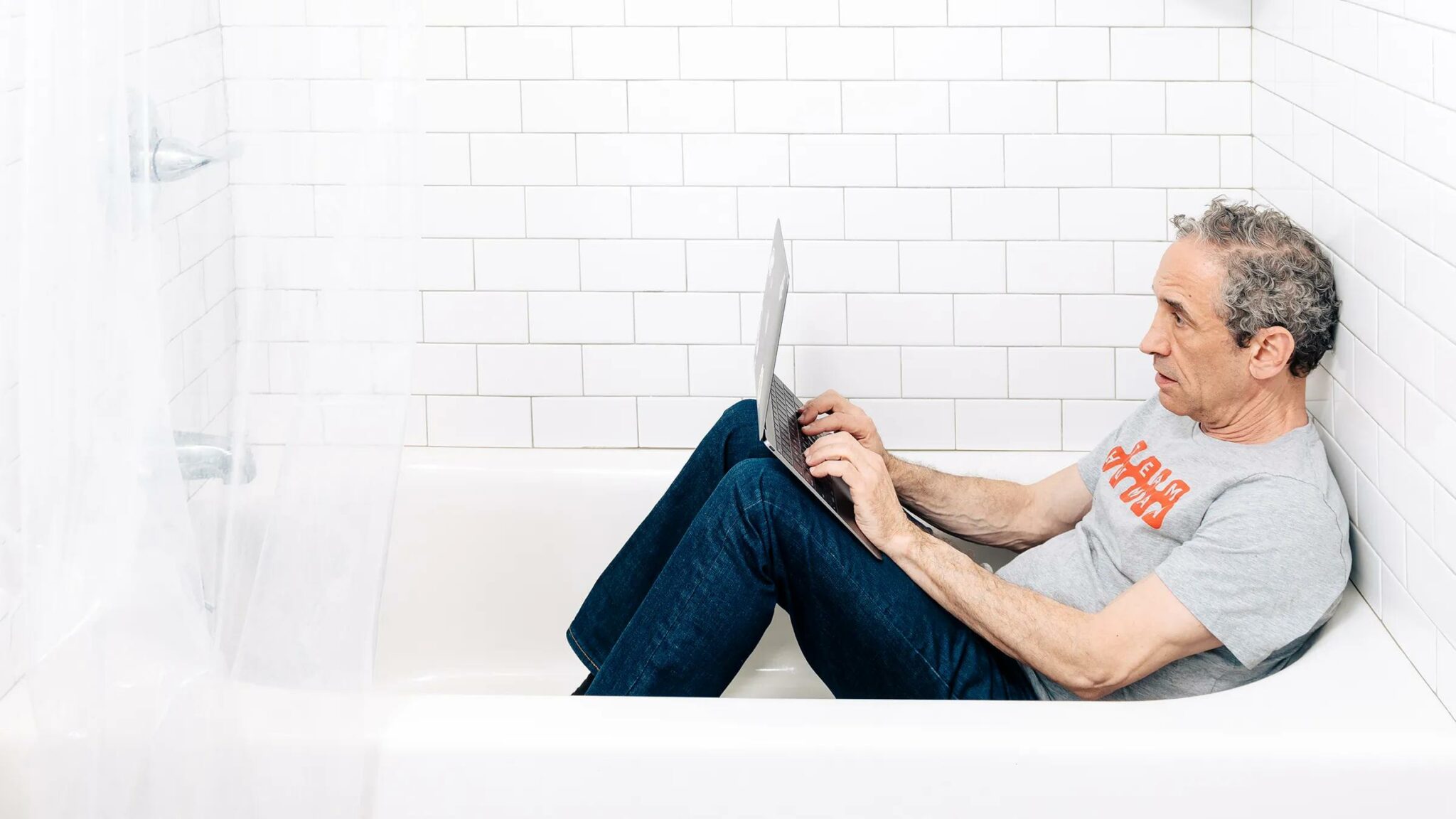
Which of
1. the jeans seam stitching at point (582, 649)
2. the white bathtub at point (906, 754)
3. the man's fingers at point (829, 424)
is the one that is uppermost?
the man's fingers at point (829, 424)

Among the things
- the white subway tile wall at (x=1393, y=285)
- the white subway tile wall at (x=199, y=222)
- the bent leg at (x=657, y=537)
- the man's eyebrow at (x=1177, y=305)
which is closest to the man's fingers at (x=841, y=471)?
the bent leg at (x=657, y=537)

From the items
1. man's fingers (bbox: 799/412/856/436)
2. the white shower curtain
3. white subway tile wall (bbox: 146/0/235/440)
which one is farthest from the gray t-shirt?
white subway tile wall (bbox: 146/0/235/440)

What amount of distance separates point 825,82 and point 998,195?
0.34 m

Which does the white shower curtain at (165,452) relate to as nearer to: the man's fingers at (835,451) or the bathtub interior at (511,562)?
the man's fingers at (835,451)

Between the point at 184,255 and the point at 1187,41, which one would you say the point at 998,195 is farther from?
the point at 184,255

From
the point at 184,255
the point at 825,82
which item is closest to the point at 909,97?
the point at 825,82

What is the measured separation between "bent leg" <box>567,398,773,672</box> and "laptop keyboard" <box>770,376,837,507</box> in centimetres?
4

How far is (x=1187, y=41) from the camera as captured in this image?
2342mm

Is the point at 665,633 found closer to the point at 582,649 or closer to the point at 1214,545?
the point at 582,649

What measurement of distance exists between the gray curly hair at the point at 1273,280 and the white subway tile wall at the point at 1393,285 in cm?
4

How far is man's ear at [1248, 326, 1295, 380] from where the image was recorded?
5.79 feet

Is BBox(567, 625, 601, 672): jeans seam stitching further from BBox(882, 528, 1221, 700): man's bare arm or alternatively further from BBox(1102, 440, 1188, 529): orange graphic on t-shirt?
BBox(1102, 440, 1188, 529): orange graphic on t-shirt

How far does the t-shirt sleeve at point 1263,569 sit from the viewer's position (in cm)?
166

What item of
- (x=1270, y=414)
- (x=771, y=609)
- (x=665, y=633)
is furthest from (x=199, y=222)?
(x=1270, y=414)
